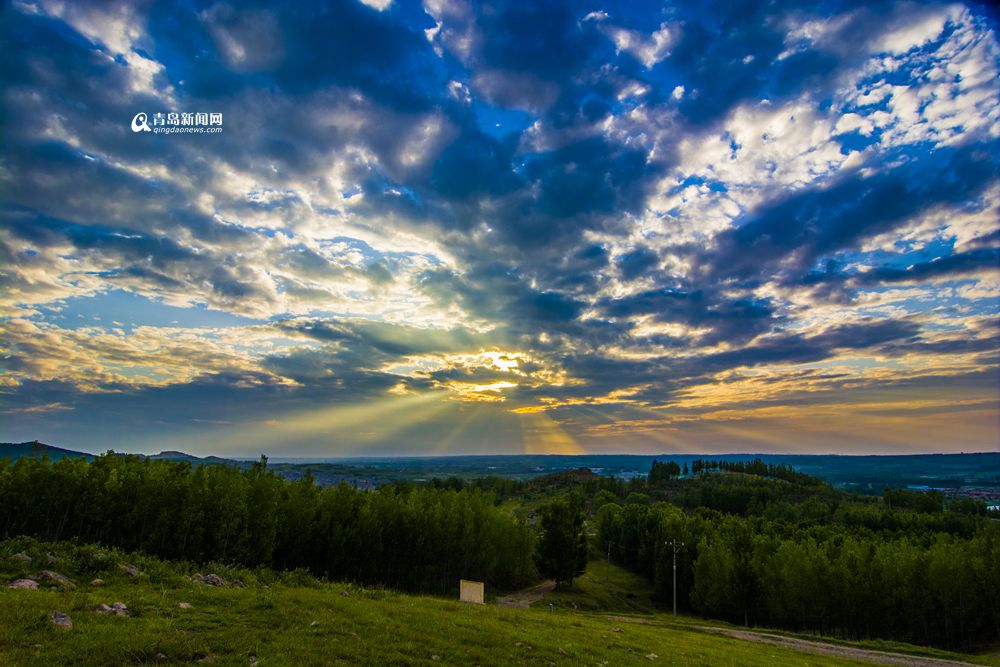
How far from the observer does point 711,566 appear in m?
78.7

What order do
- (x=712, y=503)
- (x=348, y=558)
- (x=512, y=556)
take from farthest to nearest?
(x=712, y=503) < (x=512, y=556) < (x=348, y=558)

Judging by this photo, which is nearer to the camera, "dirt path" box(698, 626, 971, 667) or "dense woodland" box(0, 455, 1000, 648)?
"dirt path" box(698, 626, 971, 667)

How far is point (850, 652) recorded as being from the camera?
45656 mm

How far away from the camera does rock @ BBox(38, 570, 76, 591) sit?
19.7m

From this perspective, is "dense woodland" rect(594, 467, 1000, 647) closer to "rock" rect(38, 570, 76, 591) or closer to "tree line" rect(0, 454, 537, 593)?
"tree line" rect(0, 454, 537, 593)

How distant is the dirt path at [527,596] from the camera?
72.8 m

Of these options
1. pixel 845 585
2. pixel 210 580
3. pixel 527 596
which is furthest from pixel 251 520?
pixel 845 585

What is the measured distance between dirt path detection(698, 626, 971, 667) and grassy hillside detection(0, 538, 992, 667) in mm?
21769

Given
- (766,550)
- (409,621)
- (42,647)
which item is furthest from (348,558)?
(766,550)

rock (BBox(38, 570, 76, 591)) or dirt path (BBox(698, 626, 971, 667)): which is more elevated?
rock (BBox(38, 570, 76, 591))

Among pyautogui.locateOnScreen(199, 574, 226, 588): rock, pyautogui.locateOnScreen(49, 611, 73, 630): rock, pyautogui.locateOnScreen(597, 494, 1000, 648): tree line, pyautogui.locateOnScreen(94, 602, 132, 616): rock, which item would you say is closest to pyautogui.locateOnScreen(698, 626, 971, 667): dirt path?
pyautogui.locateOnScreen(597, 494, 1000, 648): tree line

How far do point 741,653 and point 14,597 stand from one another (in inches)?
1508

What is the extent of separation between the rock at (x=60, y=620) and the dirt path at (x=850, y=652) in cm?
5143

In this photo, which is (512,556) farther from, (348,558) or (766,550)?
(766,550)
